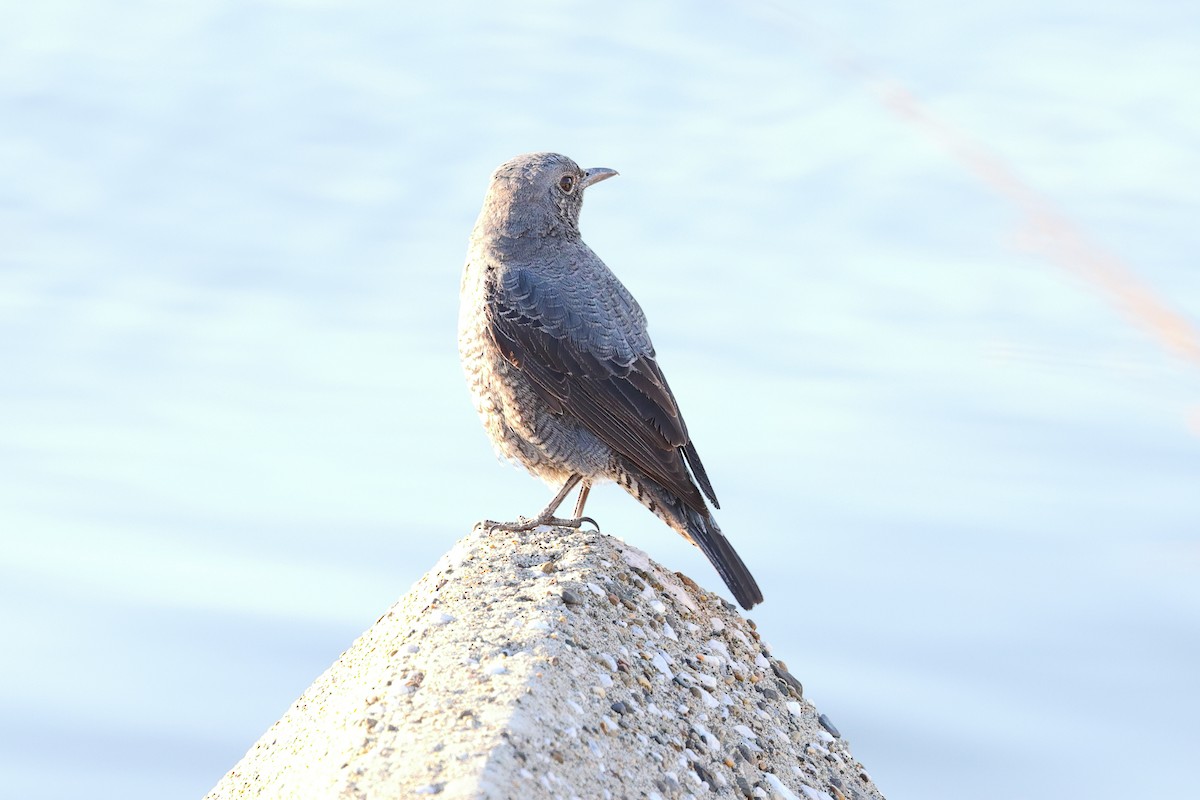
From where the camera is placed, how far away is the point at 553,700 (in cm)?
558

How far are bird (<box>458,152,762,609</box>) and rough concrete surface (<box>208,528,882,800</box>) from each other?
1.69 feet

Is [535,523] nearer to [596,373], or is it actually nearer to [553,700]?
[596,373]

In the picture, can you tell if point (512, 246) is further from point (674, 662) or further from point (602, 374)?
point (674, 662)

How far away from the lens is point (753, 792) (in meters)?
5.88

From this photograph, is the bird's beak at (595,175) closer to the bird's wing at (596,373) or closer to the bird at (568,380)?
the bird at (568,380)

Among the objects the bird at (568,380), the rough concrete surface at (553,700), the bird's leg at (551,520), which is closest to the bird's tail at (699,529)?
the bird at (568,380)

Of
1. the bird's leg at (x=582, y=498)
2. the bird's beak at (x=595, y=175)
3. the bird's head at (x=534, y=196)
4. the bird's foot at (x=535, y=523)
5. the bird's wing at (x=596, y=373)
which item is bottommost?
the bird's foot at (x=535, y=523)

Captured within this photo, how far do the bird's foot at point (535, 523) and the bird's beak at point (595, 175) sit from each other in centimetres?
200

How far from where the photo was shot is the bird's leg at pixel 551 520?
7.24 metres

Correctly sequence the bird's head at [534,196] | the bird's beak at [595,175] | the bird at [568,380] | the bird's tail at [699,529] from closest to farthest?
the bird's tail at [699,529]
the bird at [568,380]
the bird's head at [534,196]
the bird's beak at [595,175]

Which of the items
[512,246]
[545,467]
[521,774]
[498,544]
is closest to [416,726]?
[521,774]

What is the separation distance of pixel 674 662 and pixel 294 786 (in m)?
1.67

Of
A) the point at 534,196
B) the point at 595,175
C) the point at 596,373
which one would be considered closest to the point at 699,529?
the point at 596,373

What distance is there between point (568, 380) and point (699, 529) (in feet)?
3.25
